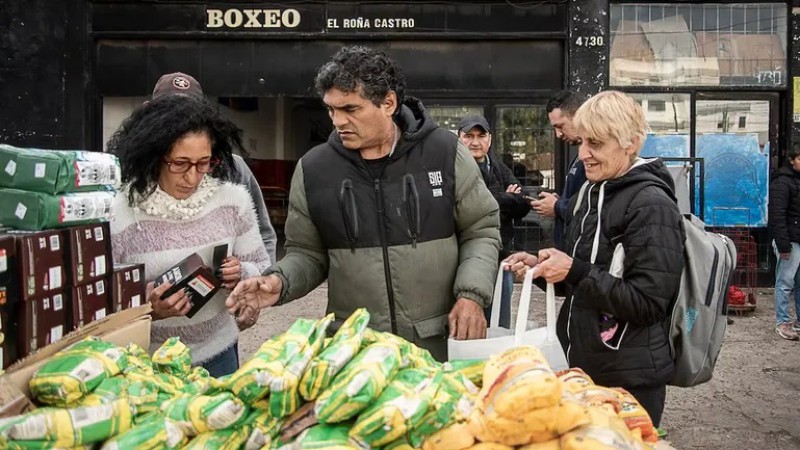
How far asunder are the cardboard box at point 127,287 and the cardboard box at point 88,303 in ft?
0.13

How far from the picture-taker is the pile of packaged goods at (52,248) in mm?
2074

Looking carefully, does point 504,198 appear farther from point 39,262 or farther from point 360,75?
point 39,262

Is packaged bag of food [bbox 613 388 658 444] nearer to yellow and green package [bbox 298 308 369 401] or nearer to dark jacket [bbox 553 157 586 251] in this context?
yellow and green package [bbox 298 308 369 401]

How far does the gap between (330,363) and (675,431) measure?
169 inches

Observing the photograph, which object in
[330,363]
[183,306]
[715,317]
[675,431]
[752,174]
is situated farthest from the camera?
[752,174]

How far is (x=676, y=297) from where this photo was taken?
289 cm

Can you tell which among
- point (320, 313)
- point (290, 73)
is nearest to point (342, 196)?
point (320, 313)

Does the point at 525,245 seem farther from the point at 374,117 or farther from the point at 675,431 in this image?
the point at 374,117

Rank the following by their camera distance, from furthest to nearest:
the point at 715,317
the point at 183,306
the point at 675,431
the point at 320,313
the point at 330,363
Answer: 1. the point at 320,313
2. the point at 675,431
3. the point at 715,317
4. the point at 183,306
5. the point at 330,363

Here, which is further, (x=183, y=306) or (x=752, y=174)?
(x=752, y=174)

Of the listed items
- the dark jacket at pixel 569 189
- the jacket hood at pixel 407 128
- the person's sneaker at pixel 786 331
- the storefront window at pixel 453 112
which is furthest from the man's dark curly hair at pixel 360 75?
the storefront window at pixel 453 112

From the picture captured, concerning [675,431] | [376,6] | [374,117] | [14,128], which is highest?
[376,6]

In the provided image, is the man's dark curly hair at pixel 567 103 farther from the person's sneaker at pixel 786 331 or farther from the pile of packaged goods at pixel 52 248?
the person's sneaker at pixel 786 331

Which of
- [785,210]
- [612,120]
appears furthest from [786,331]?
[612,120]
